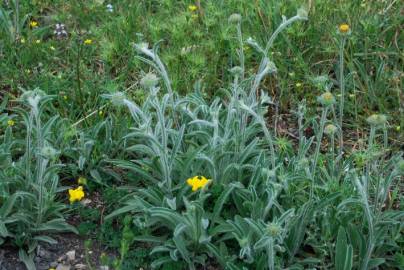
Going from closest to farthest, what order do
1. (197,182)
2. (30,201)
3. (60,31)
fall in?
1. (197,182)
2. (30,201)
3. (60,31)

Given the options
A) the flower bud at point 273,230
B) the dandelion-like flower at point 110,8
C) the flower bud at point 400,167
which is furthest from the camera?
the dandelion-like flower at point 110,8

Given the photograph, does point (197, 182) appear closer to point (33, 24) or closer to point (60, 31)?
point (60, 31)

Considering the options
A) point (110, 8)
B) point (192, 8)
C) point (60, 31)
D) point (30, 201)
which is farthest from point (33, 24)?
point (30, 201)

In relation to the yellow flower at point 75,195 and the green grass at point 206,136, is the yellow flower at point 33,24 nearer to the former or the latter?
the green grass at point 206,136

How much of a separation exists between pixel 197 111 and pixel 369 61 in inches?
51.0

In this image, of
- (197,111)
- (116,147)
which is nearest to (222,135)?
(197,111)

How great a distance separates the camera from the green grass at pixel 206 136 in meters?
2.78

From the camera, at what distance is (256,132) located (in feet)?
11.0

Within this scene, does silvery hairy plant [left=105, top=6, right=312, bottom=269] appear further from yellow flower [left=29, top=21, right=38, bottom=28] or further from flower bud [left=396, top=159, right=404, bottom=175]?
yellow flower [left=29, top=21, right=38, bottom=28]

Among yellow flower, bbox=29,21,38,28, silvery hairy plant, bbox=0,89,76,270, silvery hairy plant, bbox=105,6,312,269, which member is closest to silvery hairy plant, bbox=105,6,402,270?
silvery hairy plant, bbox=105,6,312,269

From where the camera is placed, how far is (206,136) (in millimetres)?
3145

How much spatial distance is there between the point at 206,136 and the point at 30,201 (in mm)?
871

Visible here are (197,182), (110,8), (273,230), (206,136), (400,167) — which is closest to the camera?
(273,230)

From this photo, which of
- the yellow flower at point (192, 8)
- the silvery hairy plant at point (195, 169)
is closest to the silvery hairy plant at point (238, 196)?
the silvery hairy plant at point (195, 169)
